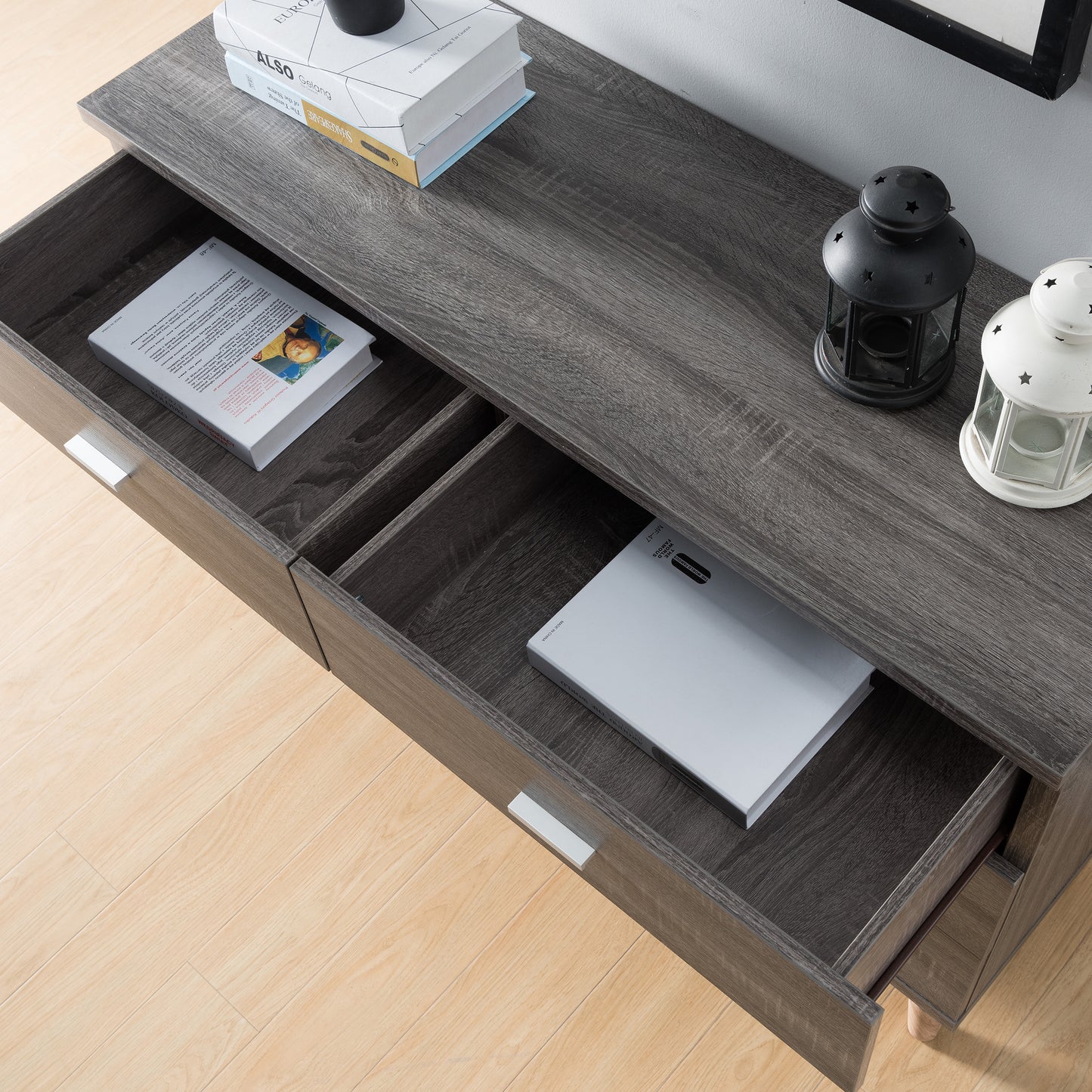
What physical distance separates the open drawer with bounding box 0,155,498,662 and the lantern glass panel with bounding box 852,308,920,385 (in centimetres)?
33

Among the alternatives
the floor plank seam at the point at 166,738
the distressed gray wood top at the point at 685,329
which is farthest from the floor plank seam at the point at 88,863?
the distressed gray wood top at the point at 685,329

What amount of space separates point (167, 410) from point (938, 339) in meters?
0.73

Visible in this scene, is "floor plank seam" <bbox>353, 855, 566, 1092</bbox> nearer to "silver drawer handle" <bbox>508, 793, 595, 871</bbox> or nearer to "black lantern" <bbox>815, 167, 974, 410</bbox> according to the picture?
"silver drawer handle" <bbox>508, 793, 595, 871</bbox>

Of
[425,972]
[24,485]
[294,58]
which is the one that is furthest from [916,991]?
[24,485]

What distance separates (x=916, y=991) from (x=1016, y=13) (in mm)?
860

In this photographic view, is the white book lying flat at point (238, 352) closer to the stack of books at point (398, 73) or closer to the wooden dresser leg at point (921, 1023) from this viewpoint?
the stack of books at point (398, 73)

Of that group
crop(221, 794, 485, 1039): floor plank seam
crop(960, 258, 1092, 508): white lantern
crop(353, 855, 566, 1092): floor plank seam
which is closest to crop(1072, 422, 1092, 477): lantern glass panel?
crop(960, 258, 1092, 508): white lantern

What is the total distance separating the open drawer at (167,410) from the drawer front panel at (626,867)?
0.30ft

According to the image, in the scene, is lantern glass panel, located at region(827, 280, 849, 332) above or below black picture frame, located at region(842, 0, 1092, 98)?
below

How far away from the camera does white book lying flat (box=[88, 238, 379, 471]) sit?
1.24 m

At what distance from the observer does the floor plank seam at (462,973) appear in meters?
1.33

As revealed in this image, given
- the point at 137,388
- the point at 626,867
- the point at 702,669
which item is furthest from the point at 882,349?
the point at 137,388

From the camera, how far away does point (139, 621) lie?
162 cm

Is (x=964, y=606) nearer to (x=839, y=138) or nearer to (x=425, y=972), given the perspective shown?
(x=839, y=138)
